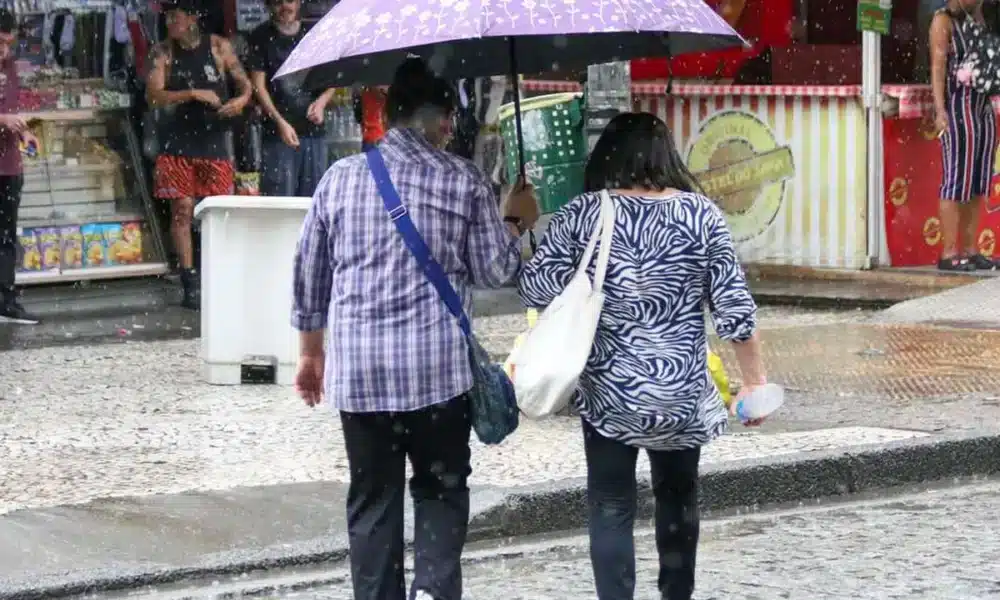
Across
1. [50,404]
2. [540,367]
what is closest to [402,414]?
[540,367]

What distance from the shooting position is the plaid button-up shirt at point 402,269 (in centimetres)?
514

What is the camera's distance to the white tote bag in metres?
5.20

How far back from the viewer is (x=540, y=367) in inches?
206

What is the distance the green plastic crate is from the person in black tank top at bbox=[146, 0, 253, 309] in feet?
10.1

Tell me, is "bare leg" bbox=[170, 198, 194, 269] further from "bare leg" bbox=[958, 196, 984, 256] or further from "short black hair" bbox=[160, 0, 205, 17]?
"bare leg" bbox=[958, 196, 984, 256]

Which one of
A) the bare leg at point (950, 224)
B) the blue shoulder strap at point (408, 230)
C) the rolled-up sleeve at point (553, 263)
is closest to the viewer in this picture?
the blue shoulder strap at point (408, 230)

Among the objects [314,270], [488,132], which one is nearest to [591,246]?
[314,270]

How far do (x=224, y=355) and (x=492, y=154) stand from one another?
5.81m

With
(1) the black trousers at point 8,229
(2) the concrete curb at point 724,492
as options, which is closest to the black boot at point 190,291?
(1) the black trousers at point 8,229

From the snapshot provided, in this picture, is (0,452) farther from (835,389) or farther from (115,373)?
(835,389)

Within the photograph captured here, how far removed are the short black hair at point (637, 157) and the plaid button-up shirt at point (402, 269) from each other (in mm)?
352

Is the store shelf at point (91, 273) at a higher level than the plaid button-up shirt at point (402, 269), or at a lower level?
lower

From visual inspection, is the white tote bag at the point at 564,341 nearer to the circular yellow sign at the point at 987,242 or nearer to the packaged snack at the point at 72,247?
the packaged snack at the point at 72,247

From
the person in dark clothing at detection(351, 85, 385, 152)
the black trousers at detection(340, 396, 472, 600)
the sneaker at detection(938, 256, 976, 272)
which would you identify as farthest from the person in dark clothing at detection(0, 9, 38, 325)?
the black trousers at detection(340, 396, 472, 600)
